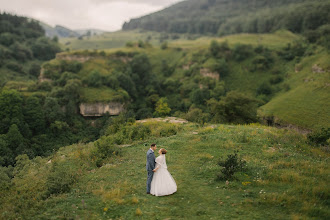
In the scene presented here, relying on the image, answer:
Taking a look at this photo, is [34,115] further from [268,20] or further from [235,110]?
[268,20]

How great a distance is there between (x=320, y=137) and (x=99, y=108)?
52.7 m

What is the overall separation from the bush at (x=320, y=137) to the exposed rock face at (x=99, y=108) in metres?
51.5

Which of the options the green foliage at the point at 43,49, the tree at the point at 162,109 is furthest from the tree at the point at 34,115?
the green foliage at the point at 43,49

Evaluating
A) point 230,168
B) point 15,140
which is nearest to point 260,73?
point 15,140

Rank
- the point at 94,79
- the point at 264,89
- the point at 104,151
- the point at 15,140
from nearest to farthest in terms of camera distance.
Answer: the point at 104,151 → the point at 15,140 → the point at 264,89 → the point at 94,79

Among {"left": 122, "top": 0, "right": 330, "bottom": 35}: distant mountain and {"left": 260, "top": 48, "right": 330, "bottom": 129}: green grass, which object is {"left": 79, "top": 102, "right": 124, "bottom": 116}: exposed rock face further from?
{"left": 122, "top": 0, "right": 330, "bottom": 35}: distant mountain

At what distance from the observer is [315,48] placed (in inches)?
2539

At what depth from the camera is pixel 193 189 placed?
10.7 metres

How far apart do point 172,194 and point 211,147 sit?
7144 mm

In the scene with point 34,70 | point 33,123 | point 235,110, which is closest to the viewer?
point 235,110

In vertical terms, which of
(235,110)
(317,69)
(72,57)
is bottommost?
(235,110)

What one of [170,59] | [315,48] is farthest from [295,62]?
[170,59]

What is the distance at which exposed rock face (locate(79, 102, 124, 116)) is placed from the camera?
60.9m

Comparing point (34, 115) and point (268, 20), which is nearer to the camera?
point (34, 115)
